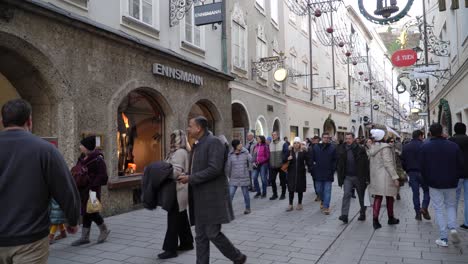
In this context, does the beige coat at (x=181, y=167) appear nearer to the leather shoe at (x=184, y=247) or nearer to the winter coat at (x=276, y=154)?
the leather shoe at (x=184, y=247)

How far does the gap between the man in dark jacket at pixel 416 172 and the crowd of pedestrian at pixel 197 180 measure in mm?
21

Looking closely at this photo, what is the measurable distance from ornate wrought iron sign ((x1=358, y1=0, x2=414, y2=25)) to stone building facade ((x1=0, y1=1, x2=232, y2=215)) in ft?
16.4

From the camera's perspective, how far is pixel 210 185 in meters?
4.34

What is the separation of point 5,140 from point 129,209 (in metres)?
6.93

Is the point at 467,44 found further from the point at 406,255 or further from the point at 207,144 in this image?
the point at 207,144

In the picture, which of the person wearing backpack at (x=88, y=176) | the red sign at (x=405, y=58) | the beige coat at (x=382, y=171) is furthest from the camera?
the red sign at (x=405, y=58)

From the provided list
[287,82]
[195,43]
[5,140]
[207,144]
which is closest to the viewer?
[5,140]

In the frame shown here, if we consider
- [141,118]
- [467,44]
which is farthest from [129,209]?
[467,44]

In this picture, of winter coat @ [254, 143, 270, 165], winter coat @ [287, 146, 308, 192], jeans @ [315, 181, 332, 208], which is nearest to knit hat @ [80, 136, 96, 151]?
winter coat @ [287, 146, 308, 192]

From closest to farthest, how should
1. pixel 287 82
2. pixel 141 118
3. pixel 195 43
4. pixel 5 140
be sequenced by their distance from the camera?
pixel 5 140
pixel 141 118
pixel 195 43
pixel 287 82

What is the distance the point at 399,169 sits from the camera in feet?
37.6

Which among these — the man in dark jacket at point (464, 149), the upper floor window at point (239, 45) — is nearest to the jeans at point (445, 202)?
the man in dark jacket at point (464, 149)

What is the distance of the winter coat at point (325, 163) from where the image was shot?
8.90 m

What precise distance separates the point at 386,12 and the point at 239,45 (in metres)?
7.34
